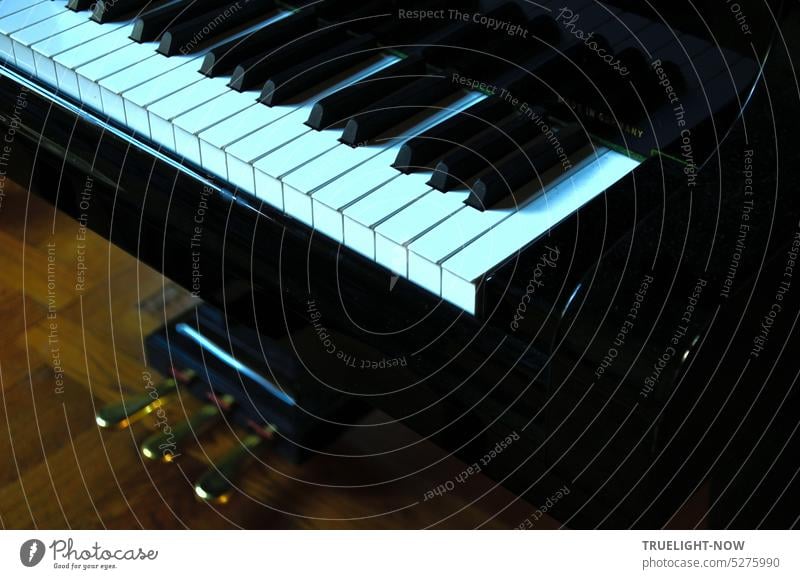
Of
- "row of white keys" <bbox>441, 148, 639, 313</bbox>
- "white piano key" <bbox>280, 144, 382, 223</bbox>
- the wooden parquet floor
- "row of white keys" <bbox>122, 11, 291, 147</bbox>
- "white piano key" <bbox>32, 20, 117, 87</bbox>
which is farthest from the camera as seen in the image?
the wooden parquet floor

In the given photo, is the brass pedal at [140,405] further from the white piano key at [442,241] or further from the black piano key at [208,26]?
the white piano key at [442,241]

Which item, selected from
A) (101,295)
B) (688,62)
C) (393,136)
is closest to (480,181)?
(393,136)

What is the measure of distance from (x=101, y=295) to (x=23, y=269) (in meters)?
0.18

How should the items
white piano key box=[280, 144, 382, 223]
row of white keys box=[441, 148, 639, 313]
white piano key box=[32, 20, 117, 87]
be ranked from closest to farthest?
row of white keys box=[441, 148, 639, 313]
white piano key box=[280, 144, 382, 223]
white piano key box=[32, 20, 117, 87]

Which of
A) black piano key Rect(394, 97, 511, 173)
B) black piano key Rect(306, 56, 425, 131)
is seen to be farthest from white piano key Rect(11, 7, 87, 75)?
black piano key Rect(394, 97, 511, 173)

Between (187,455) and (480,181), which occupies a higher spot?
(480,181)

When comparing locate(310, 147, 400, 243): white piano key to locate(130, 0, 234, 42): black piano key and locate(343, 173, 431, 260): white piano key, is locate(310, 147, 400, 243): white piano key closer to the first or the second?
locate(343, 173, 431, 260): white piano key

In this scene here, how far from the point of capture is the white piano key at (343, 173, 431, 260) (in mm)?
1039

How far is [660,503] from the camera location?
3.55 ft

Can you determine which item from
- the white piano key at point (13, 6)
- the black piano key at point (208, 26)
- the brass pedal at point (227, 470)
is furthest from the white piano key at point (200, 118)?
the brass pedal at point (227, 470)

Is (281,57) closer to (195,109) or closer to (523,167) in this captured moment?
(195,109)

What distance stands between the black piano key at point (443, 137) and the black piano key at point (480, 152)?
0.01 metres
